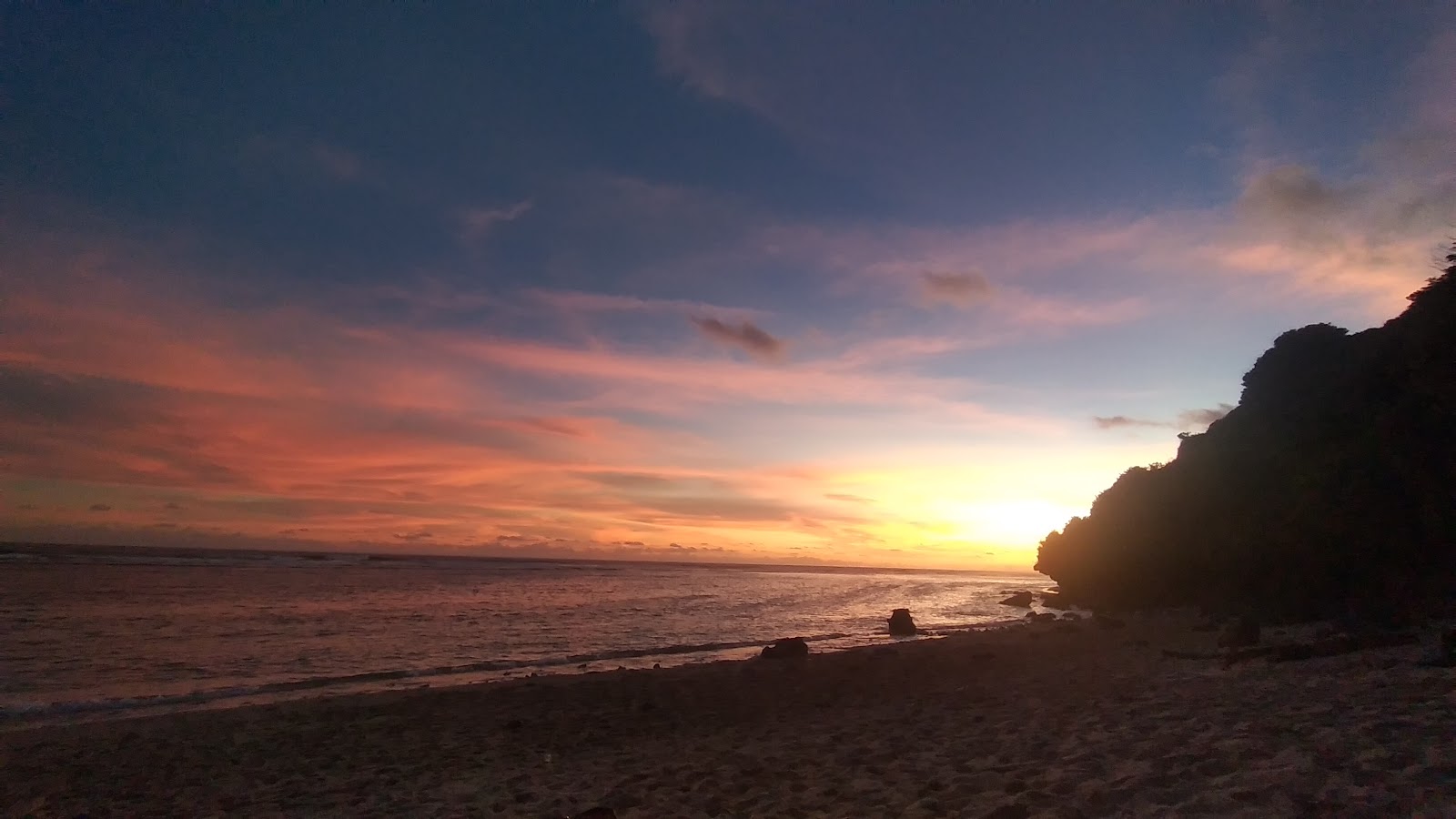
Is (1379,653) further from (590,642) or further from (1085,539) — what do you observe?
(1085,539)

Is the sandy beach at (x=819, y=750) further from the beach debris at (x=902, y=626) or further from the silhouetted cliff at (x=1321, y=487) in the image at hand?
the beach debris at (x=902, y=626)

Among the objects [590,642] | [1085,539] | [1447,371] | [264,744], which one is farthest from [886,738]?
[1085,539]

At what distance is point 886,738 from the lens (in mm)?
14023

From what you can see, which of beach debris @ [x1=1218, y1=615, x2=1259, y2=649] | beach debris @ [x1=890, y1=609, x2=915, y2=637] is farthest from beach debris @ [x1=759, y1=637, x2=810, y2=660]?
beach debris @ [x1=1218, y1=615, x2=1259, y2=649]

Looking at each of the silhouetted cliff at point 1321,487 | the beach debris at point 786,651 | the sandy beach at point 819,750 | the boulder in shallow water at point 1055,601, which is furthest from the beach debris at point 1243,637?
the boulder in shallow water at point 1055,601

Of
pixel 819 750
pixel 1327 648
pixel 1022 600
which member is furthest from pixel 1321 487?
pixel 1022 600

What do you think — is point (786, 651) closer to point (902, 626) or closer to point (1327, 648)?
point (902, 626)

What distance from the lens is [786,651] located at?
2758cm

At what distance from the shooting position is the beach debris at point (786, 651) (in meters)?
27.2

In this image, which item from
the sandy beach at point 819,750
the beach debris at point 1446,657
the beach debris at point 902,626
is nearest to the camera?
the sandy beach at point 819,750

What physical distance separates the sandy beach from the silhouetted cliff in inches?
293

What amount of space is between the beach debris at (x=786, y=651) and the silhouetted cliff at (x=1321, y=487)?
17360mm

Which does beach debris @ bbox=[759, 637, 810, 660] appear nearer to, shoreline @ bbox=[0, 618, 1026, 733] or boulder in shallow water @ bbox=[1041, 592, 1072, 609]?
shoreline @ bbox=[0, 618, 1026, 733]

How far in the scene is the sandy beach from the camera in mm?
8781
